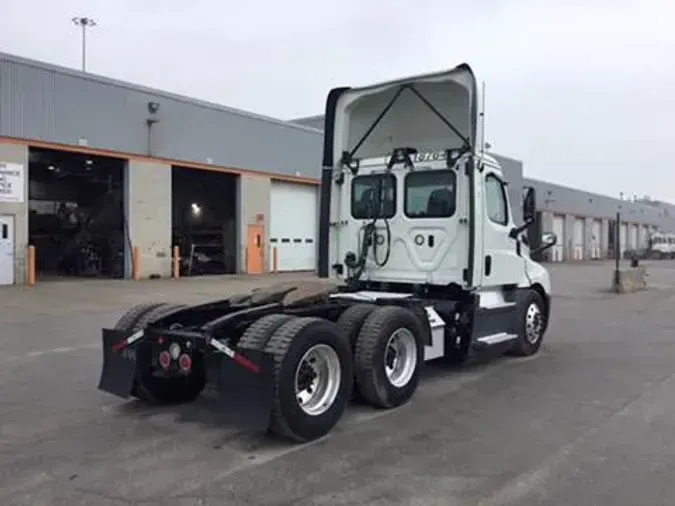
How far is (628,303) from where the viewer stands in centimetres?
1811

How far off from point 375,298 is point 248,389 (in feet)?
8.46

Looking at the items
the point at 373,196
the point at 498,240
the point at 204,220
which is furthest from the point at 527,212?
the point at 204,220

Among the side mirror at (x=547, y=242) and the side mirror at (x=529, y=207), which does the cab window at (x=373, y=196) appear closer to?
the side mirror at (x=529, y=207)

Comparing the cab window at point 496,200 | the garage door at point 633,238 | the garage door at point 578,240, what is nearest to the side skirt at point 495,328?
the cab window at point 496,200

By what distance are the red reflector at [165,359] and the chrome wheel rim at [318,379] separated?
1.17 metres

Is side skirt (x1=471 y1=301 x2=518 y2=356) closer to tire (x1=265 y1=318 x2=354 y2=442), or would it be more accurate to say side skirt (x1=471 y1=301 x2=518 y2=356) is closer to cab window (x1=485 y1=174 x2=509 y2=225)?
cab window (x1=485 y1=174 x2=509 y2=225)

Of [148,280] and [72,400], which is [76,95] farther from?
A: [72,400]

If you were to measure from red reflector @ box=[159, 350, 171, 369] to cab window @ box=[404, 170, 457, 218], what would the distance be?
376 centimetres

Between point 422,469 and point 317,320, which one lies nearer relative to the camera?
point 422,469

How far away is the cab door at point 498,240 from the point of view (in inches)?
322

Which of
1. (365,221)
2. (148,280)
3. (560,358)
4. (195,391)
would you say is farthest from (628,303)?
(148,280)

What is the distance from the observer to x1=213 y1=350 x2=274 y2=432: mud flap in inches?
199

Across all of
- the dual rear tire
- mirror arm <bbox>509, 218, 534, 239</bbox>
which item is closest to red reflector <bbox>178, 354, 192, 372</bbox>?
the dual rear tire

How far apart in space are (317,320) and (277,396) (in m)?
0.78
